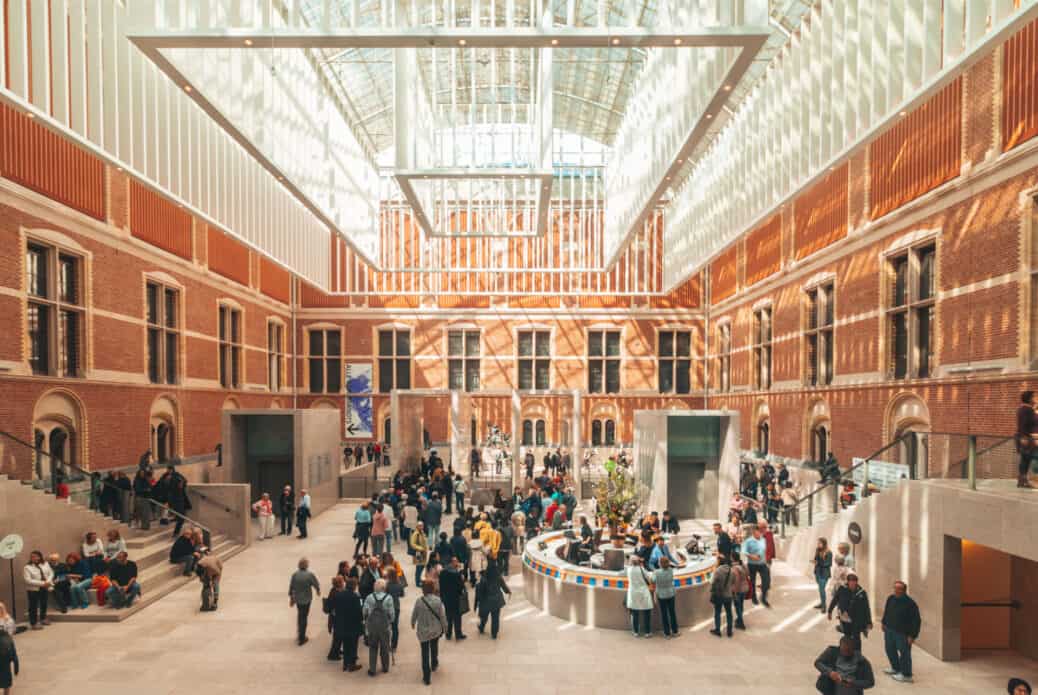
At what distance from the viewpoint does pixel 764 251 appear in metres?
24.2

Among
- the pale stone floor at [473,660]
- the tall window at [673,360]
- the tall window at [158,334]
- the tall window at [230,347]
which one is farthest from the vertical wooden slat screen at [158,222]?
the tall window at [673,360]

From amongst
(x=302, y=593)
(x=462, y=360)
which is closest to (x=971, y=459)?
(x=302, y=593)

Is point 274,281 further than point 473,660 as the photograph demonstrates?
Yes

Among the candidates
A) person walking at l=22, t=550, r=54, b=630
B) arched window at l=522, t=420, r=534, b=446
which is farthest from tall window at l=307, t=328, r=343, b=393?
person walking at l=22, t=550, r=54, b=630

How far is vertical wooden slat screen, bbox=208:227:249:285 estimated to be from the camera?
23.4 m

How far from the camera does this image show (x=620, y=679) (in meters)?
8.21

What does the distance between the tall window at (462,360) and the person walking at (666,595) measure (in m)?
23.7

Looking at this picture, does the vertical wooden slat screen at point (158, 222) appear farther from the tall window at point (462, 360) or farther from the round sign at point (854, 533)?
the round sign at point (854, 533)

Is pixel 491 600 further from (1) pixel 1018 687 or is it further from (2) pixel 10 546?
(2) pixel 10 546

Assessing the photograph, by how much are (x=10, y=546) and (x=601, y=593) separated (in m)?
8.73

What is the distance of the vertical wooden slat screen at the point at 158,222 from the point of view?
1844cm

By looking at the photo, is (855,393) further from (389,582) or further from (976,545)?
(389,582)

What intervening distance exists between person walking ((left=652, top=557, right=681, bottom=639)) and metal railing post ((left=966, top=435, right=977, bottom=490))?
4180mm

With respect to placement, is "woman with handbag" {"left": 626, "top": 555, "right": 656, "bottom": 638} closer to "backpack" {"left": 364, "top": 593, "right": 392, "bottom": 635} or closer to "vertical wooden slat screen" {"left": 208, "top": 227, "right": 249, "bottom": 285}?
"backpack" {"left": 364, "top": 593, "right": 392, "bottom": 635}
